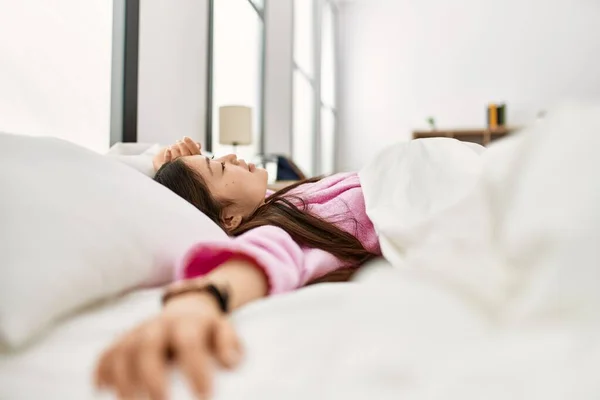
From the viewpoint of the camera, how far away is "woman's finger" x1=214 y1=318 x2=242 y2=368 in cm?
34

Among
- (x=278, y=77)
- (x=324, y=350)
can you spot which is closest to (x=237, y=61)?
(x=278, y=77)

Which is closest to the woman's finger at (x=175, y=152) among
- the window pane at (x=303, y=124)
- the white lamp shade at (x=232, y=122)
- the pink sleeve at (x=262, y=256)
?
the pink sleeve at (x=262, y=256)

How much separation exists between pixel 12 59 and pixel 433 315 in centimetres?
152

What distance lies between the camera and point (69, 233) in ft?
1.74

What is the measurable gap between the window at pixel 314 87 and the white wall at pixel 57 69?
2.97m

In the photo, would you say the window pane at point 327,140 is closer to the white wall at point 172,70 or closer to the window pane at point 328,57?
the window pane at point 328,57

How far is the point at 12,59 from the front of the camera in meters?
1.42

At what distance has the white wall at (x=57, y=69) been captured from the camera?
1.41 m

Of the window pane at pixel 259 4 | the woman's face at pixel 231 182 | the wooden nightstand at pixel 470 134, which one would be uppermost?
the window pane at pixel 259 4

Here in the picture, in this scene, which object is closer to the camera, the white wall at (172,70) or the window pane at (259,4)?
the white wall at (172,70)

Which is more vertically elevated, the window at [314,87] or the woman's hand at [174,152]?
the window at [314,87]

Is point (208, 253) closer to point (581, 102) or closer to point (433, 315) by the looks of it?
point (433, 315)

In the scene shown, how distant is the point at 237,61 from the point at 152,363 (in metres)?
3.29

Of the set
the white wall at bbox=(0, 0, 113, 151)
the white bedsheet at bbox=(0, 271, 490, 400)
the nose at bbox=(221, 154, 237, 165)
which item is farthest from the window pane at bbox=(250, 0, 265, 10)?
the white bedsheet at bbox=(0, 271, 490, 400)
